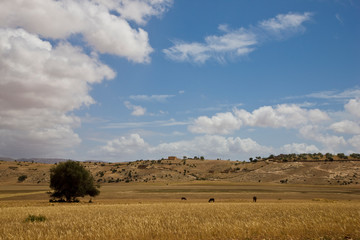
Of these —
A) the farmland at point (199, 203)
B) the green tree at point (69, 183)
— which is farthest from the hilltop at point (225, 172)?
the green tree at point (69, 183)

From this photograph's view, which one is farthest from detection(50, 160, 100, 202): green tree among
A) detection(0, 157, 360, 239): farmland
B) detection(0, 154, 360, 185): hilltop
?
detection(0, 154, 360, 185): hilltop

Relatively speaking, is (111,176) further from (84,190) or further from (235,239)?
(235,239)

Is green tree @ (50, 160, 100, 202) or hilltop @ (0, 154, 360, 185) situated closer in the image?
green tree @ (50, 160, 100, 202)

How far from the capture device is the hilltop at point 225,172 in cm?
12088

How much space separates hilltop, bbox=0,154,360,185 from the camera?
121 m

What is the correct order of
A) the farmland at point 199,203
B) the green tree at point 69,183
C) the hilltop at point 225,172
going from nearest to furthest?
the farmland at point 199,203 → the green tree at point 69,183 → the hilltop at point 225,172

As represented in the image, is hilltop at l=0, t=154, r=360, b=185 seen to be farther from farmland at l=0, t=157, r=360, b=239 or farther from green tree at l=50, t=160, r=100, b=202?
green tree at l=50, t=160, r=100, b=202

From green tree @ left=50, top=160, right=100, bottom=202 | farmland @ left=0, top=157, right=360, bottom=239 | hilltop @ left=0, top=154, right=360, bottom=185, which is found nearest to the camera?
farmland @ left=0, top=157, right=360, bottom=239

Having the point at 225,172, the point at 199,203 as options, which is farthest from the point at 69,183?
the point at 225,172

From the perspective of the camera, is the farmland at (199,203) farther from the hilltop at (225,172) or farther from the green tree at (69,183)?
the green tree at (69,183)

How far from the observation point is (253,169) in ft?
494

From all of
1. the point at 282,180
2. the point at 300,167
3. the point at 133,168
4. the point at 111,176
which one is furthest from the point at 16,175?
the point at 300,167

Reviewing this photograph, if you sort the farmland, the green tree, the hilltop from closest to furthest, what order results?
the farmland, the green tree, the hilltop

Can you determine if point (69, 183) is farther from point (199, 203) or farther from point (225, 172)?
point (225, 172)
